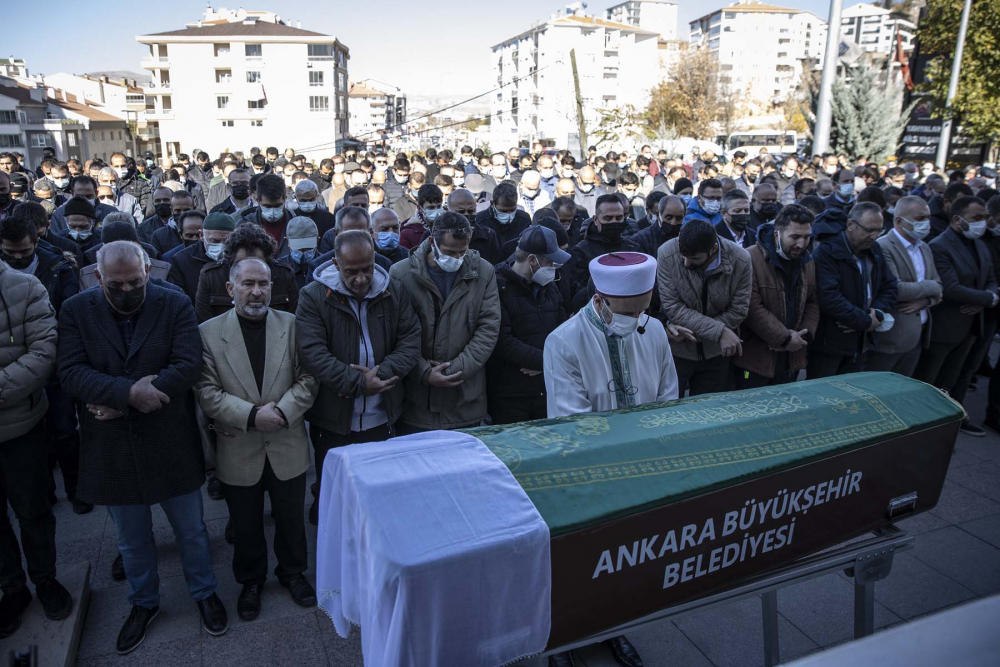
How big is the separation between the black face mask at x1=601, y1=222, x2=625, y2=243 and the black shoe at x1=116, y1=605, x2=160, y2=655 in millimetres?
4295

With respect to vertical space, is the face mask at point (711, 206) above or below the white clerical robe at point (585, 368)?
above

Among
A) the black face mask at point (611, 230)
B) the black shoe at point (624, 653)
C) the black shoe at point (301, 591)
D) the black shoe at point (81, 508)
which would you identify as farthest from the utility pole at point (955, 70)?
the black shoe at point (81, 508)

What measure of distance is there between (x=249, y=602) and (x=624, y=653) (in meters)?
2.06

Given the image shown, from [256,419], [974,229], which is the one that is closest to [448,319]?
[256,419]

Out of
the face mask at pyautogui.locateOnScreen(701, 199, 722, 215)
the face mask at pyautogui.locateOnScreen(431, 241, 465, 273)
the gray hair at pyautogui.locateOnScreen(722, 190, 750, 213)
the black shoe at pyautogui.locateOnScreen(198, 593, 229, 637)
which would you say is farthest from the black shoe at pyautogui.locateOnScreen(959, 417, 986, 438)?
the black shoe at pyautogui.locateOnScreen(198, 593, 229, 637)

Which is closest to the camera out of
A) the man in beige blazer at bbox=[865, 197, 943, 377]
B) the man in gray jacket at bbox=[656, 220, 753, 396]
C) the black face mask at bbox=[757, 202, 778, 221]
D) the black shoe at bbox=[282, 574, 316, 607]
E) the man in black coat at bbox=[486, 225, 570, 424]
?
the black shoe at bbox=[282, 574, 316, 607]

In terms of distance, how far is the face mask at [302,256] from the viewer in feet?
18.8

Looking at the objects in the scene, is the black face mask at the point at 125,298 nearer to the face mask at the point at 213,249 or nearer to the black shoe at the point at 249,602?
the black shoe at the point at 249,602

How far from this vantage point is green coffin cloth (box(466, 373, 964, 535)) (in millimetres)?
2293

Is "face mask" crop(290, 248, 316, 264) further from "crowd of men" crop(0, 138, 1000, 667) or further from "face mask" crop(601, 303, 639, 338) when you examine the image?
"face mask" crop(601, 303, 639, 338)

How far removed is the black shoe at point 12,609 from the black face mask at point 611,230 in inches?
186

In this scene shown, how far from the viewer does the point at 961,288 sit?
20.4ft

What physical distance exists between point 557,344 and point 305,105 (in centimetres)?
6672

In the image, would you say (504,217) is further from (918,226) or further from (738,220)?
(918,226)
